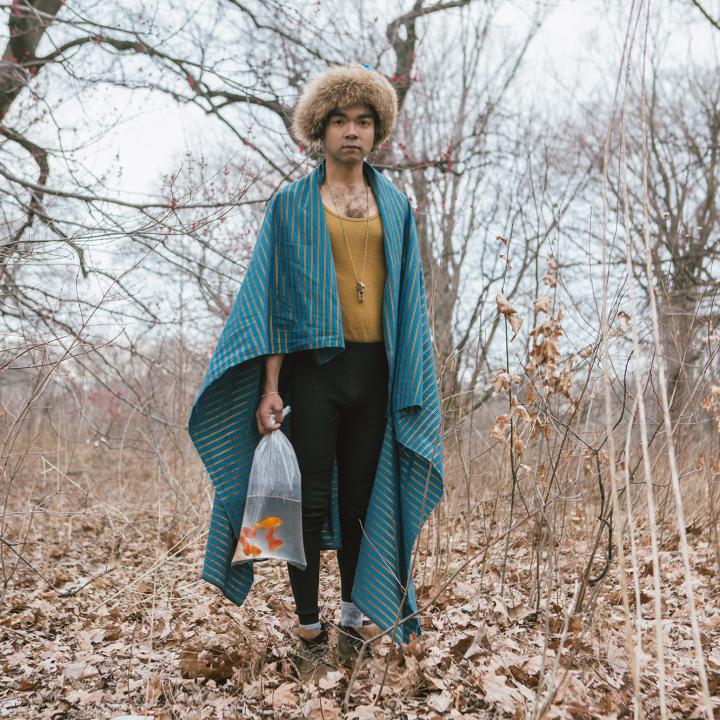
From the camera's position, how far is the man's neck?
7.75 ft

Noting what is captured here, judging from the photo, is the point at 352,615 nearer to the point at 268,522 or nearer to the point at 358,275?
the point at 268,522

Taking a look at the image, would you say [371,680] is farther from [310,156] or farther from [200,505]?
[310,156]

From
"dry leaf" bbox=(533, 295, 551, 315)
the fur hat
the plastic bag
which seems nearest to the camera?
"dry leaf" bbox=(533, 295, 551, 315)

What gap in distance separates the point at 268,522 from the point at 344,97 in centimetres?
144

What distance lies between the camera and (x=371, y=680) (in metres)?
2.14

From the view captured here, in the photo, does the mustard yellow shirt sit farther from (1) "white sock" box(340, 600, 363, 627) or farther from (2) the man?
(1) "white sock" box(340, 600, 363, 627)

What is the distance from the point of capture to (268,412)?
2229mm

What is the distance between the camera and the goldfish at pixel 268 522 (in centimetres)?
216

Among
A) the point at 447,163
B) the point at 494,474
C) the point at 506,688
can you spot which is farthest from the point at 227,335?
the point at 447,163

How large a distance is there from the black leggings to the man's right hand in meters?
0.06

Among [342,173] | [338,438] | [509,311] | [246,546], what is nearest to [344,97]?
[342,173]

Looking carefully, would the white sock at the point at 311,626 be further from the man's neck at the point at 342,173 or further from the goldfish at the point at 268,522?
the man's neck at the point at 342,173

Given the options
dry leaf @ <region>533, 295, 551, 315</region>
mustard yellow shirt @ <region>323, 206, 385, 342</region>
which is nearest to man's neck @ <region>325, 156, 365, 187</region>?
mustard yellow shirt @ <region>323, 206, 385, 342</region>

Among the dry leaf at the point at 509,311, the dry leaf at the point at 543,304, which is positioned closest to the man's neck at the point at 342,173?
the dry leaf at the point at 509,311
